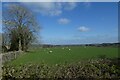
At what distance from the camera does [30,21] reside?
3575 centimetres

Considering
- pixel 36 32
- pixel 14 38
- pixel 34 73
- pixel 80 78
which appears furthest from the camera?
pixel 36 32

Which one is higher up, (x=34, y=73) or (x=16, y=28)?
(x=16, y=28)

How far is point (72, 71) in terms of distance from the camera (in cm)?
982

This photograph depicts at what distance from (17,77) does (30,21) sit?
25.9 meters

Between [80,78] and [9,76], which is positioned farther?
[9,76]

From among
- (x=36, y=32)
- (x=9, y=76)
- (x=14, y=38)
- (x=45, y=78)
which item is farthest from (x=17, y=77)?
(x=36, y=32)

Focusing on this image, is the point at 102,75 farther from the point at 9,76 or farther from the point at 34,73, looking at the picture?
the point at 9,76

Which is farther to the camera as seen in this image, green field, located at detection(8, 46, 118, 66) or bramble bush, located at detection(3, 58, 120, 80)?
green field, located at detection(8, 46, 118, 66)

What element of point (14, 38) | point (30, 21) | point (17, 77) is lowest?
point (17, 77)

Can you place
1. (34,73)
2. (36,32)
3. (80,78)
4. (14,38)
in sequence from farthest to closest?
(36,32) < (14,38) < (34,73) < (80,78)

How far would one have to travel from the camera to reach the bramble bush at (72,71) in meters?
9.55

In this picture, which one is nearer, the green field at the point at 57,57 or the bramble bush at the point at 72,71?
the bramble bush at the point at 72,71

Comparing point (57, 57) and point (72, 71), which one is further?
point (57, 57)

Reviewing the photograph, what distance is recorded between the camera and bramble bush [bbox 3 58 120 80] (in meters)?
9.55
